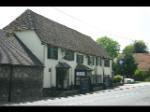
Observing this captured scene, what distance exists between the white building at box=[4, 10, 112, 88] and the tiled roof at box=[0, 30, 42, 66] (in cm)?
107

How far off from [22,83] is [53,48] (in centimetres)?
796

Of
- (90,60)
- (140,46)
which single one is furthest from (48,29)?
(140,46)

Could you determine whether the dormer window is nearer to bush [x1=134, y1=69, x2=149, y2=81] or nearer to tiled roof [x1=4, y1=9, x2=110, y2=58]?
tiled roof [x1=4, y1=9, x2=110, y2=58]

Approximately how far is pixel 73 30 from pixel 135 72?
29.8m

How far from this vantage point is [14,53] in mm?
28812

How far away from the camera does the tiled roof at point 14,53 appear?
26.8 meters

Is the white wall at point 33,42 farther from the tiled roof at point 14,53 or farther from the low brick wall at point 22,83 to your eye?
the low brick wall at point 22,83

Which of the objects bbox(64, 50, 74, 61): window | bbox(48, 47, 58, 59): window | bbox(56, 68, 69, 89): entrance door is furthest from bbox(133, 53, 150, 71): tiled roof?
bbox(48, 47, 58, 59): window

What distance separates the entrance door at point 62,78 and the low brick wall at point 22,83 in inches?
167

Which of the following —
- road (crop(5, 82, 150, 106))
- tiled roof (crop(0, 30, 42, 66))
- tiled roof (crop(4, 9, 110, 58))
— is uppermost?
tiled roof (crop(4, 9, 110, 58))

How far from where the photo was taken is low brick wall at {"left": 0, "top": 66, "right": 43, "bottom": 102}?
25719 millimetres

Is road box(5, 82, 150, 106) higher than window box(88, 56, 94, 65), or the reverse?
window box(88, 56, 94, 65)
